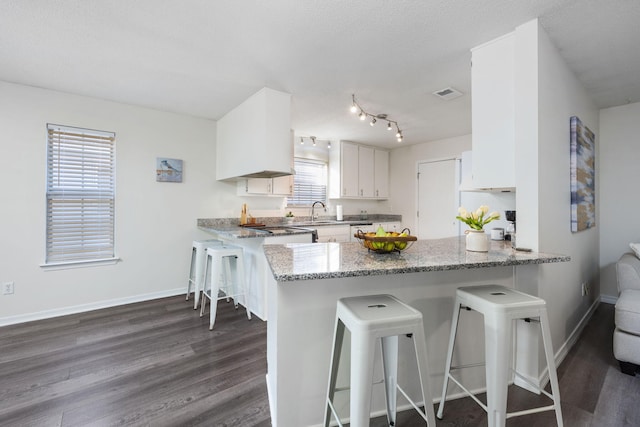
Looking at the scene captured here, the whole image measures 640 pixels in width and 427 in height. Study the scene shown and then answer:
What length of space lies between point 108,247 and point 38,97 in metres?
1.70

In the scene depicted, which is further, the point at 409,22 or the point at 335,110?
the point at 335,110

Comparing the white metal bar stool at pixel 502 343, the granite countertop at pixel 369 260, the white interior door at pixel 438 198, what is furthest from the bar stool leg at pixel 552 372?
the white interior door at pixel 438 198

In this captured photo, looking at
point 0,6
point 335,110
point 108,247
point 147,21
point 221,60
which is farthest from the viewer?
point 335,110

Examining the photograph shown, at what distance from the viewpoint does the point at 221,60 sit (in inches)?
94.3

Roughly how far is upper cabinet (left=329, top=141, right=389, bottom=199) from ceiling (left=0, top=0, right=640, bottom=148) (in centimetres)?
193

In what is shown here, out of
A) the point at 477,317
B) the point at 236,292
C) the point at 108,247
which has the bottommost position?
the point at 236,292

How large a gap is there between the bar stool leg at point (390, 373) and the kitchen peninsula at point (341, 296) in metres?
0.09

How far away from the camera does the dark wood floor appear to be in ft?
5.34

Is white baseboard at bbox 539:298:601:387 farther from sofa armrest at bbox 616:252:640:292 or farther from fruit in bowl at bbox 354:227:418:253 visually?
fruit in bowl at bbox 354:227:418:253

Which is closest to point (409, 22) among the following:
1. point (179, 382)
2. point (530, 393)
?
point (530, 393)

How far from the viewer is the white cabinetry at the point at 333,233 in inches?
174

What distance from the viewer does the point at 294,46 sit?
2176mm

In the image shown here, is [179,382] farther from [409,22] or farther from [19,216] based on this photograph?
[409,22]

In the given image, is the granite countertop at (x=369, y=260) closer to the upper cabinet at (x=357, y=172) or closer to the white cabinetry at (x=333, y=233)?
the white cabinetry at (x=333, y=233)
